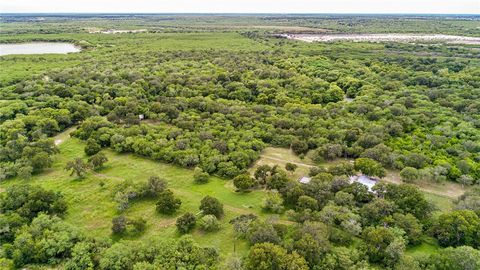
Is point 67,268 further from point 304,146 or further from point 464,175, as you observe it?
point 464,175

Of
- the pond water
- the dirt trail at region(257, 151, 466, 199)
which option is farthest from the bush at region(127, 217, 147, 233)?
the pond water

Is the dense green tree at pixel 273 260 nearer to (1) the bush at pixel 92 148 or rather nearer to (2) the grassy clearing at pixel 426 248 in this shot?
(2) the grassy clearing at pixel 426 248

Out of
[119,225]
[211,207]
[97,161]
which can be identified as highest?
[97,161]

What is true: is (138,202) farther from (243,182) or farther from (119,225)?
(243,182)

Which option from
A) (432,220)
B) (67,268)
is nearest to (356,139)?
(432,220)

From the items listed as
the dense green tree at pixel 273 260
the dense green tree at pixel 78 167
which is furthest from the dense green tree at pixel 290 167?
the dense green tree at pixel 78 167

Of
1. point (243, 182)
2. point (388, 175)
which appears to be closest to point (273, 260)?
point (243, 182)
